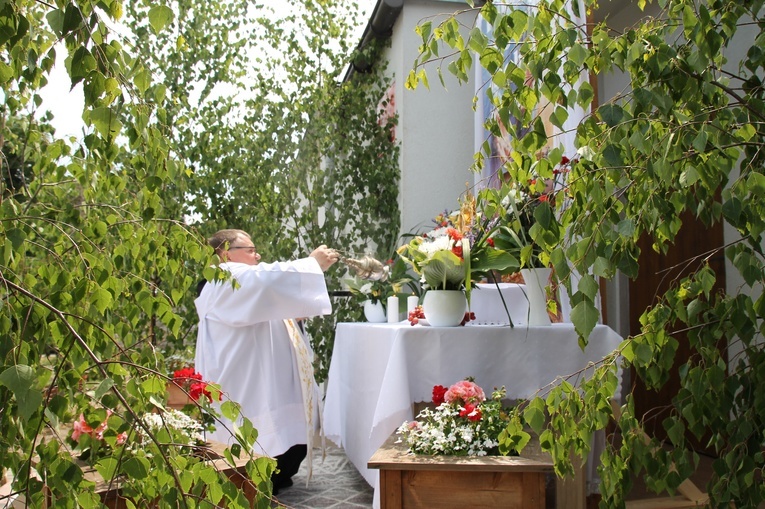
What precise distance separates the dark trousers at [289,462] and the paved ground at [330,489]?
0.06m

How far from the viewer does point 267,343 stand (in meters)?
4.39

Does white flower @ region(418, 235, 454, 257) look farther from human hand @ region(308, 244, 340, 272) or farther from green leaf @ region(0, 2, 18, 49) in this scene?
green leaf @ region(0, 2, 18, 49)

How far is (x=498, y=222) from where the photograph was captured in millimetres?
3152

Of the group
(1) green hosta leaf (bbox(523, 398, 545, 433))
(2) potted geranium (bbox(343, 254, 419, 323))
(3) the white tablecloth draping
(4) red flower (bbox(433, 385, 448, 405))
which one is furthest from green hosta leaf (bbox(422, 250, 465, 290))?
(1) green hosta leaf (bbox(523, 398, 545, 433))

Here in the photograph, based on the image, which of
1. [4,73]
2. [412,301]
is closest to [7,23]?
[4,73]

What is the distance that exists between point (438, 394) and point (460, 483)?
46 centimetres

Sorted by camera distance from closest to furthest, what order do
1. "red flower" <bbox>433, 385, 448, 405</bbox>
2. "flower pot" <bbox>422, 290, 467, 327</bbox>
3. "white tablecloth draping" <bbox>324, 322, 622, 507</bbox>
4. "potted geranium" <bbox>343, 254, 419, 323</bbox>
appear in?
"red flower" <bbox>433, 385, 448, 405</bbox>
"white tablecloth draping" <bbox>324, 322, 622, 507</bbox>
"flower pot" <bbox>422, 290, 467, 327</bbox>
"potted geranium" <bbox>343, 254, 419, 323</bbox>

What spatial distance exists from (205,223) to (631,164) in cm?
576

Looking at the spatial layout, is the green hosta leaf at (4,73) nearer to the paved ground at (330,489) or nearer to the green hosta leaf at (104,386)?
the green hosta leaf at (104,386)

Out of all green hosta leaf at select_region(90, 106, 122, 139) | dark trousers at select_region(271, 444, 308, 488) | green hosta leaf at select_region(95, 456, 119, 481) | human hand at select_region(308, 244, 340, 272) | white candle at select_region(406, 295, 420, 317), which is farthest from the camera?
dark trousers at select_region(271, 444, 308, 488)

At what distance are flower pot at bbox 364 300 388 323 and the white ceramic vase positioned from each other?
1.35 m

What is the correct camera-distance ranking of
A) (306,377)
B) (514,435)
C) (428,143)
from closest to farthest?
(514,435) < (306,377) < (428,143)

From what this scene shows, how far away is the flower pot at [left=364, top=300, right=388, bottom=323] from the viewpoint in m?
4.30

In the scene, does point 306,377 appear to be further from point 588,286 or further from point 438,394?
point 588,286
